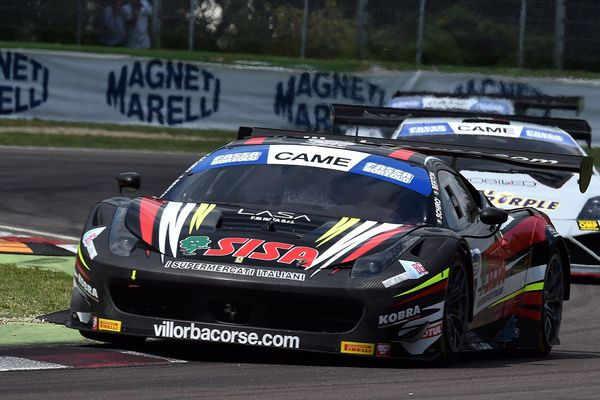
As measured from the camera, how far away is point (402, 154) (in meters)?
8.73

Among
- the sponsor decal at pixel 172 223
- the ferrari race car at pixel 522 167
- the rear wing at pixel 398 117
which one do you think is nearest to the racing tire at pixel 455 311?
the sponsor decal at pixel 172 223

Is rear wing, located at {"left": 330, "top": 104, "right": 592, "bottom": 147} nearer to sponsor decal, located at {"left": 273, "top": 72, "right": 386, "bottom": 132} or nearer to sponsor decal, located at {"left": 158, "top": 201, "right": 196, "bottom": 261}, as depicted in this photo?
sponsor decal, located at {"left": 158, "top": 201, "right": 196, "bottom": 261}

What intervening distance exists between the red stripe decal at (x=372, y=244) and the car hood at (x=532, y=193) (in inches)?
192

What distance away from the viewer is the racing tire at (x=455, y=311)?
741cm

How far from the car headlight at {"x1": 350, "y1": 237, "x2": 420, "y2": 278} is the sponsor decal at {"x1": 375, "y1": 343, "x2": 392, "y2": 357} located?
33 cm

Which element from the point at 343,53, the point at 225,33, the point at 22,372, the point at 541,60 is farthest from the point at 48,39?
the point at 22,372

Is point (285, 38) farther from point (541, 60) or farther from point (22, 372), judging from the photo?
point (22, 372)

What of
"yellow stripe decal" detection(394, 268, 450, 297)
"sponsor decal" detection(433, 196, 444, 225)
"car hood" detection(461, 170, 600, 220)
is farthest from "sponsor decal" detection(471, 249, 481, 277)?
"car hood" detection(461, 170, 600, 220)

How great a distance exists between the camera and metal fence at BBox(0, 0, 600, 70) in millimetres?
26031

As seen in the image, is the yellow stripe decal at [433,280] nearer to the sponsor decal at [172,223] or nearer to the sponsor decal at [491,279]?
the sponsor decal at [491,279]

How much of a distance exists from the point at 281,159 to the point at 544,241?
68.1 inches

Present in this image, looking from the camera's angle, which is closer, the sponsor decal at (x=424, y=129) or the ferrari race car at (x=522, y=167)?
the ferrari race car at (x=522, y=167)

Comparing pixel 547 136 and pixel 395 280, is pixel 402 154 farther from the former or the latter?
pixel 547 136

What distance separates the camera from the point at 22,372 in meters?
6.54
